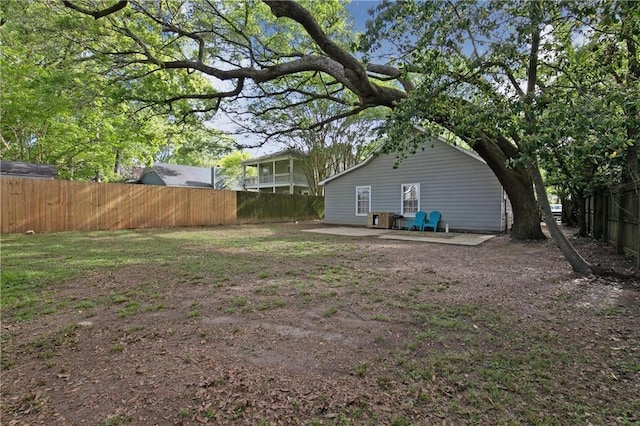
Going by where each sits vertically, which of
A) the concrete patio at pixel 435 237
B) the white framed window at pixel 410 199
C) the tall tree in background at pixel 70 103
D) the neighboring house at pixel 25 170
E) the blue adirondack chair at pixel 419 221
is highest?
the tall tree in background at pixel 70 103

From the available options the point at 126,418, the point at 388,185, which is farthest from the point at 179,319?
the point at 388,185

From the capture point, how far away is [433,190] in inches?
505

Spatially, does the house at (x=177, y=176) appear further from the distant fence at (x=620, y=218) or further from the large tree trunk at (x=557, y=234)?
the distant fence at (x=620, y=218)

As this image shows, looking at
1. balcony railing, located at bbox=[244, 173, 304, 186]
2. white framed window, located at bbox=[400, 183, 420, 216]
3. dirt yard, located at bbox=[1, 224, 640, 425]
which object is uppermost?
balcony railing, located at bbox=[244, 173, 304, 186]

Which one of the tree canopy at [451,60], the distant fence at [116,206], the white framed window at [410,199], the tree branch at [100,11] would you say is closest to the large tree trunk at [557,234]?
the tree canopy at [451,60]

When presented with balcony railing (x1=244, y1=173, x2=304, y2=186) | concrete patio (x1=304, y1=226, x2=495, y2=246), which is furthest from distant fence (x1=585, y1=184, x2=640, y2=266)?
balcony railing (x1=244, y1=173, x2=304, y2=186)

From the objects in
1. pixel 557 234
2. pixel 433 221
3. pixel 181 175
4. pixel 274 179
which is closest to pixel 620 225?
pixel 557 234

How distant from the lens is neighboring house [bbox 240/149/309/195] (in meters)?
24.7

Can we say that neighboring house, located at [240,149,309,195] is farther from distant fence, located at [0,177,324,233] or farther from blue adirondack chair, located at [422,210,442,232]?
blue adirondack chair, located at [422,210,442,232]

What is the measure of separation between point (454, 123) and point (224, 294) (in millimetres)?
4604

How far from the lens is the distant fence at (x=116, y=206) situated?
991 cm

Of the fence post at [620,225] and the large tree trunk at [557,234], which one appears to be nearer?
the large tree trunk at [557,234]

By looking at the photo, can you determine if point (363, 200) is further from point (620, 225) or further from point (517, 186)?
point (620, 225)

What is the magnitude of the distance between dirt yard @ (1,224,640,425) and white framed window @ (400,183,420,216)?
336 inches
